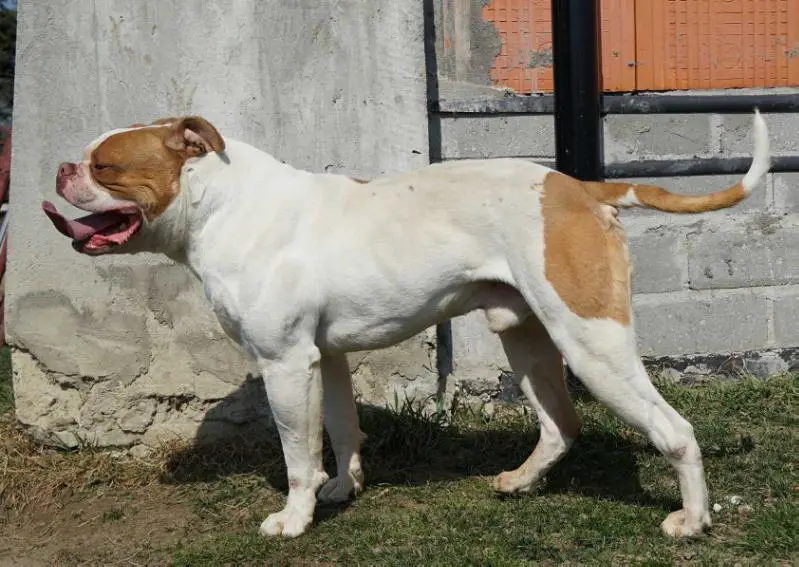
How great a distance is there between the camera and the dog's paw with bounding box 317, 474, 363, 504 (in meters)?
4.36

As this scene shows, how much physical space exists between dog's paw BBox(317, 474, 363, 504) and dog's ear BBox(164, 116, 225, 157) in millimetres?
1611

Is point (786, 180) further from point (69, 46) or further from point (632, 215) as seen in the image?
point (69, 46)

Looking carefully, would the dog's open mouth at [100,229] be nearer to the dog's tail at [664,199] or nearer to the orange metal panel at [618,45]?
the dog's tail at [664,199]

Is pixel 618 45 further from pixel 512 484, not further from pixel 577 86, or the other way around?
→ pixel 512 484

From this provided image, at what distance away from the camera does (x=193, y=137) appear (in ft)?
12.7

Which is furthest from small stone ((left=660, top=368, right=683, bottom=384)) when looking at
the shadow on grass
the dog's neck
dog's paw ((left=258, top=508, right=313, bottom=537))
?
the dog's neck

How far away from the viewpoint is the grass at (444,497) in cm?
370

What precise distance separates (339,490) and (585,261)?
1.64 metres

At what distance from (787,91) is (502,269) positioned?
2.99 meters

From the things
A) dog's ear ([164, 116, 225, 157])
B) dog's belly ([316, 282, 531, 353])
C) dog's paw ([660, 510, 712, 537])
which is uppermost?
dog's ear ([164, 116, 225, 157])

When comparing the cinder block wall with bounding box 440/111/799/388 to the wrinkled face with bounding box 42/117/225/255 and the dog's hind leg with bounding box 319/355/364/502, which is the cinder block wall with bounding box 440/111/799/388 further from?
the wrinkled face with bounding box 42/117/225/255

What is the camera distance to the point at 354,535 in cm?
396

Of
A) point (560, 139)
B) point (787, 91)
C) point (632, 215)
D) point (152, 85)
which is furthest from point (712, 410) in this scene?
point (152, 85)

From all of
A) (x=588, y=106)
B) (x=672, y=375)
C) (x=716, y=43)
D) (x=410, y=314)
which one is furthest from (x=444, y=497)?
(x=716, y=43)
